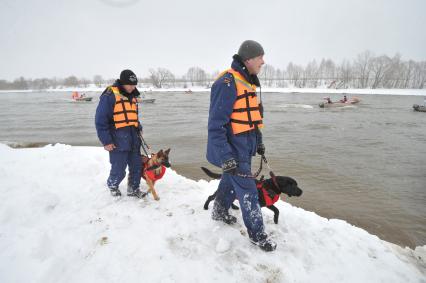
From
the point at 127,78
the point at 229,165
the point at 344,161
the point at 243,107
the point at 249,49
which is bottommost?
the point at 344,161

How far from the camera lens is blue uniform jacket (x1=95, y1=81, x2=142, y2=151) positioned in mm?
3771

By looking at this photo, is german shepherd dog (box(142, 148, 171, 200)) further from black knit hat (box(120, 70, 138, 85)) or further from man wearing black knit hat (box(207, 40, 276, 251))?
man wearing black knit hat (box(207, 40, 276, 251))

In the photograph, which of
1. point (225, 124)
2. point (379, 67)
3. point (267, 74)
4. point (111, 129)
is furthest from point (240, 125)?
point (267, 74)

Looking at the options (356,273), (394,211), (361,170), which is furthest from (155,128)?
(356,273)

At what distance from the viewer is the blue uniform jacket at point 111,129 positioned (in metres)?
3.77

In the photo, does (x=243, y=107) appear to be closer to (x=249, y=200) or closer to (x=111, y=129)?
(x=249, y=200)

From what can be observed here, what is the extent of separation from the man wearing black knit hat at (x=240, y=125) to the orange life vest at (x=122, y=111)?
169 centimetres

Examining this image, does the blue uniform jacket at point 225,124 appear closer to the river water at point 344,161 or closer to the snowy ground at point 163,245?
the snowy ground at point 163,245

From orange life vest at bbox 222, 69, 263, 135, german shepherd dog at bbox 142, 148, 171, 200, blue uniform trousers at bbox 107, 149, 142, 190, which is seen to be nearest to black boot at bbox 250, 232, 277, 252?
orange life vest at bbox 222, 69, 263, 135

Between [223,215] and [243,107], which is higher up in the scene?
[243,107]

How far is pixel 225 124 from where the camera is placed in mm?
2707

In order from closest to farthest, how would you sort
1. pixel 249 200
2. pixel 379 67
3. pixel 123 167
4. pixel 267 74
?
1. pixel 249 200
2. pixel 123 167
3. pixel 379 67
4. pixel 267 74

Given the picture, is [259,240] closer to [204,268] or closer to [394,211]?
[204,268]

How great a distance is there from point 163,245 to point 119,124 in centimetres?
189
